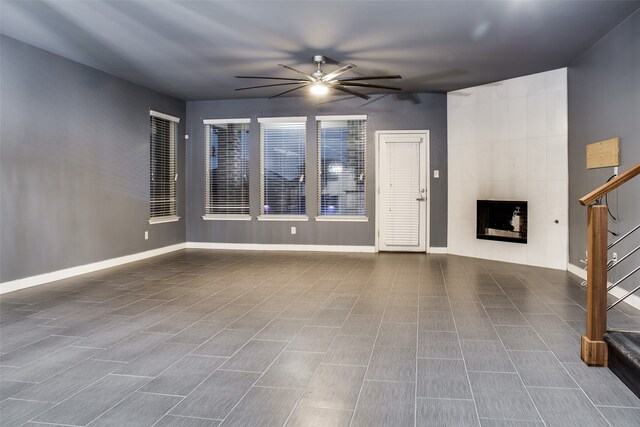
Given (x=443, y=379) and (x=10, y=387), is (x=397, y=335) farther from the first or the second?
(x=10, y=387)

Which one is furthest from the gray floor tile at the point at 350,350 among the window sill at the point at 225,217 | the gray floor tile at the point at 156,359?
the window sill at the point at 225,217

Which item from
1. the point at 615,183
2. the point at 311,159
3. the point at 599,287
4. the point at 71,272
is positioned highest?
the point at 311,159

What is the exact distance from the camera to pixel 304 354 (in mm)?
2887

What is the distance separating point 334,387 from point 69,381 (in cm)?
148

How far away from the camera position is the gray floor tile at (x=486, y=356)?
265 centimetres

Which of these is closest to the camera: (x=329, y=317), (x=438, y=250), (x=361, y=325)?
(x=361, y=325)

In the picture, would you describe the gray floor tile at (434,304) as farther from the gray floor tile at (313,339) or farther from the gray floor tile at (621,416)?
the gray floor tile at (621,416)

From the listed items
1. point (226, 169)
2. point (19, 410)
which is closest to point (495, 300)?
point (19, 410)

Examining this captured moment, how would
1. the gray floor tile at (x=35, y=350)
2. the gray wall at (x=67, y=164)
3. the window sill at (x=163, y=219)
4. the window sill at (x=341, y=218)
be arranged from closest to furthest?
the gray floor tile at (x=35, y=350) < the gray wall at (x=67, y=164) < the window sill at (x=163, y=219) < the window sill at (x=341, y=218)

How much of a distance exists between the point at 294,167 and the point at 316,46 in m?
3.14

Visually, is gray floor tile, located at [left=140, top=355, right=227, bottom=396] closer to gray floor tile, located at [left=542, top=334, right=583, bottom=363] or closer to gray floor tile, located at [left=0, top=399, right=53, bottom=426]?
gray floor tile, located at [left=0, top=399, right=53, bottom=426]

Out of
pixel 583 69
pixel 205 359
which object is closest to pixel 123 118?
pixel 205 359

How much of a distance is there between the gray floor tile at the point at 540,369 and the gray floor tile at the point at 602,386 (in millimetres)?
59

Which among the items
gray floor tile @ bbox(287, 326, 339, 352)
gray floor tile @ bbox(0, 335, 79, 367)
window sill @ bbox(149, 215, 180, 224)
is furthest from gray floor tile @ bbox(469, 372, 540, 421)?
window sill @ bbox(149, 215, 180, 224)
